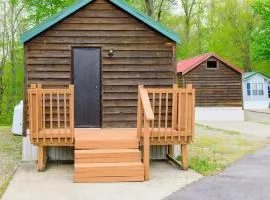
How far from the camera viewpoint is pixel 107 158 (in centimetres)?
934

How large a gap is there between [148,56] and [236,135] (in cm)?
758

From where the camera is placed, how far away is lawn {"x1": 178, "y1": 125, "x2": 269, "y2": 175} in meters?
10.5

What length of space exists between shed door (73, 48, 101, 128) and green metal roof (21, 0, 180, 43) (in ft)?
3.01

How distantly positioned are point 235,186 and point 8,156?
6.80 meters

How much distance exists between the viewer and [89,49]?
39.0 feet

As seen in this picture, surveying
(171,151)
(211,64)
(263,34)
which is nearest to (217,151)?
(171,151)

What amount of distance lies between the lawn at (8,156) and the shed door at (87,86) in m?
1.96

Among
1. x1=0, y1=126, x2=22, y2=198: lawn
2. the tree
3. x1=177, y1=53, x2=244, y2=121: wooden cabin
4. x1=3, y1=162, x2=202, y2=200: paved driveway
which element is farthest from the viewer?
the tree

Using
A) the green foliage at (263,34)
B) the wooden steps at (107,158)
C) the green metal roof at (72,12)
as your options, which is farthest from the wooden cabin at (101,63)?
the green foliage at (263,34)

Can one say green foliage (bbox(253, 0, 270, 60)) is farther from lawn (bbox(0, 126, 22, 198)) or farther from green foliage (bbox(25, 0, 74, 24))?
lawn (bbox(0, 126, 22, 198))

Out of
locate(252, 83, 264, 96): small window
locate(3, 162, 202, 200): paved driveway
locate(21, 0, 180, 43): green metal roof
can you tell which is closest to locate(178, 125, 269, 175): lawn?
locate(3, 162, 202, 200): paved driveway

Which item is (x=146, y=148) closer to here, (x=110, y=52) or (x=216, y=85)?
(x=110, y=52)

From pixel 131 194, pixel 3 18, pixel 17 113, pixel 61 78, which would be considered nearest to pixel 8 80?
pixel 3 18

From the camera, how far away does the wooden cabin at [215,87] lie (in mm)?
29344
